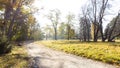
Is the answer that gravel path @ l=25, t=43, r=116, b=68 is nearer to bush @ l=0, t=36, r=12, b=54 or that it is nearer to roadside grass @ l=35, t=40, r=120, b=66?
roadside grass @ l=35, t=40, r=120, b=66

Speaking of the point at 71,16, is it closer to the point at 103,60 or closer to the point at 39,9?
the point at 39,9

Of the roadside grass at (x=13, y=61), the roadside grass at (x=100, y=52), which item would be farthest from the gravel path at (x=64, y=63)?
the roadside grass at (x=100, y=52)

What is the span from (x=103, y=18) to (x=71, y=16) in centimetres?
3808

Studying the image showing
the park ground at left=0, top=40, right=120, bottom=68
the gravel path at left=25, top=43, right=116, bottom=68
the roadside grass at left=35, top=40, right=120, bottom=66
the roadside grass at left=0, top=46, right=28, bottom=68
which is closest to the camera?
the roadside grass at left=0, top=46, right=28, bottom=68

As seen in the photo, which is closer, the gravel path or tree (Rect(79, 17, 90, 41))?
the gravel path

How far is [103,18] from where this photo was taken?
158 feet

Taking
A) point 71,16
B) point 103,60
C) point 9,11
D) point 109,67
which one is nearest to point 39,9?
point 9,11

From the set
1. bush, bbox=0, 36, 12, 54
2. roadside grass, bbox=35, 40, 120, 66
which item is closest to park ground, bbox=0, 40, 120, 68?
roadside grass, bbox=35, 40, 120, 66

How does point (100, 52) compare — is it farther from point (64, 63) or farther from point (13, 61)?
point (13, 61)

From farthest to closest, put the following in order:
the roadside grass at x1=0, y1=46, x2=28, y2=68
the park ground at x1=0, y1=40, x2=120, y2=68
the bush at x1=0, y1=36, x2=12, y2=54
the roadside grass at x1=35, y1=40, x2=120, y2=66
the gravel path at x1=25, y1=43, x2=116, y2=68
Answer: the bush at x1=0, y1=36, x2=12, y2=54 < the roadside grass at x1=35, y1=40, x2=120, y2=66 < the park ground at x1=0, y1=40, x2=120, y2=68 < the gravel path at x1=25, y1=43, x2=116, y2=68 < the roadside grass at x1=0, y1=46, x2=28, y2=68

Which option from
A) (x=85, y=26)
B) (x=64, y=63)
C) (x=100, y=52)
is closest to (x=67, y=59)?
(x=64, y=63)

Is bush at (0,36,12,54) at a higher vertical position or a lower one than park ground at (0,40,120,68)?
higher

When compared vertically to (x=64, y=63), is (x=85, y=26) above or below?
above

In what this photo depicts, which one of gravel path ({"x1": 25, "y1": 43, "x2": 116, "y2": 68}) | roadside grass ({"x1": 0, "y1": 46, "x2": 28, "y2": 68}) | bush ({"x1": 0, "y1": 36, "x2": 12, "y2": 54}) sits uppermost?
bush ({"x1": 0, "y1": 36, "x2": 12, "y2": 54})
